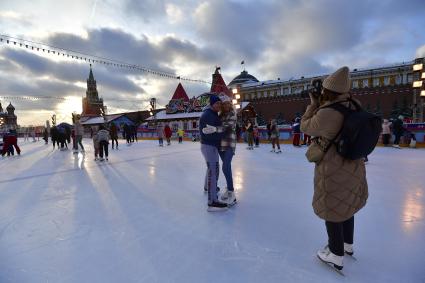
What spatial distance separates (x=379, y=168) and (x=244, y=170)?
3.13 metres

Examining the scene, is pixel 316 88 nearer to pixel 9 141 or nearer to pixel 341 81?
pixel 341 81

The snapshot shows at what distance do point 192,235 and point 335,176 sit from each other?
4.61 ft

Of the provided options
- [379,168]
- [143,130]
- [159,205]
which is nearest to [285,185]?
[159,205]

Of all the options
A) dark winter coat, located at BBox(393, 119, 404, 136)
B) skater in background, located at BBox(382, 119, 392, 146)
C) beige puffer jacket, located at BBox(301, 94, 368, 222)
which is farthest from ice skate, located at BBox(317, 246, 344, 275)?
skater in background, located at BBox(382, 119, 392, 146)

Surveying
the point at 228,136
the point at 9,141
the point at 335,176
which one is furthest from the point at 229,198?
the point at 9,141

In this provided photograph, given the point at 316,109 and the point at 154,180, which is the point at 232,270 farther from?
the point at 154,180

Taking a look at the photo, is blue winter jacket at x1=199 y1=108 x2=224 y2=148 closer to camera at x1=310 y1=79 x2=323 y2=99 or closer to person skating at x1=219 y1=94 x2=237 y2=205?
person skating at x1=219 y1=94 x2=237 y2=205

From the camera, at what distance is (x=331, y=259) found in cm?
176

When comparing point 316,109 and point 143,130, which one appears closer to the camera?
point 316,109

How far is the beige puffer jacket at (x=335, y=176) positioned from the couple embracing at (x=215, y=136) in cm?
133

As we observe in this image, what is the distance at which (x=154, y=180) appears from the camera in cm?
482

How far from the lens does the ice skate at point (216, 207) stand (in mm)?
2982

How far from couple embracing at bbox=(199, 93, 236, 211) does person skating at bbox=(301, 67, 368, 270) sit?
130 centimetres

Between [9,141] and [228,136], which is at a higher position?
[228,136]
